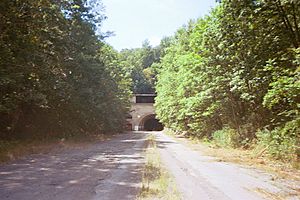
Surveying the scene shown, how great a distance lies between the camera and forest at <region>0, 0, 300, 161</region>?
12000mm

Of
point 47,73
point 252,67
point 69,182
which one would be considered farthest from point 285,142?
point 47,73

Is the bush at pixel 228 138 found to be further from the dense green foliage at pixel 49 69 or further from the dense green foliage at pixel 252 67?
the dense green foliage at pixel 49 69

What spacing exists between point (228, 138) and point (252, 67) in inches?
277

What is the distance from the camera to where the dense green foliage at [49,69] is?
1327 cm

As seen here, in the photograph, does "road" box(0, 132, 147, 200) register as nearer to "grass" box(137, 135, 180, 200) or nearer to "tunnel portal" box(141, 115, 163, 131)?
"grass" box(137, 135, 180, 200)

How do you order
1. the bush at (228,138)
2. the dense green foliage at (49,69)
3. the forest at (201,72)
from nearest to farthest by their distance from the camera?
the forest at (201,72) → the dense green foliage at (49,69) → the bush at (228,138)

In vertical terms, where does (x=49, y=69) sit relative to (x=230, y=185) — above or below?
above

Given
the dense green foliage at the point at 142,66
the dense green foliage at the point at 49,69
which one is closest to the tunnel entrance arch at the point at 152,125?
the dense green foliage at the point at 142,66

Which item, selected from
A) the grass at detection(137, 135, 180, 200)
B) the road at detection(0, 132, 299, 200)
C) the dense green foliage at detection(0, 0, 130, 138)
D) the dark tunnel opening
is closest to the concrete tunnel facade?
the dark tunnel opening

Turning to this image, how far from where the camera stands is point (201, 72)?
20.0 meters

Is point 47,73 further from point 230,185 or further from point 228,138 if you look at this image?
point 230,185

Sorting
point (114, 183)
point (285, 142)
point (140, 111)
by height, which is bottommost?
point (114, 183)

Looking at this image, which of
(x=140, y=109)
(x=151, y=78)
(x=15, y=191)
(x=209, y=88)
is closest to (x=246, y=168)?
(x=15, y=191)

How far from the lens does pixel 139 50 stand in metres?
99.1
